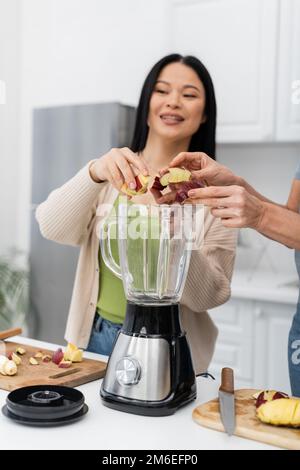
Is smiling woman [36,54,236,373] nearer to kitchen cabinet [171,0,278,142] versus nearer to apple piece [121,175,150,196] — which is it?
apple piece [121,175,150,196]

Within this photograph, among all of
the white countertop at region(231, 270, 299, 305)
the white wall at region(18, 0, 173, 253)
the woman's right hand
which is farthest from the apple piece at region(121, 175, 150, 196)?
the white wall at region(18, 0, 173, 253)

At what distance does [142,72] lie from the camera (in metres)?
3.40

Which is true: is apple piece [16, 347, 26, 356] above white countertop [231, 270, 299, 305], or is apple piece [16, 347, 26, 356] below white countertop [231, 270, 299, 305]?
above

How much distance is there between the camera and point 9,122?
12.0 ft

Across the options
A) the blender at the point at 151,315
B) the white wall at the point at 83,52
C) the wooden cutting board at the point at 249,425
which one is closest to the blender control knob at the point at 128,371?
the blender at the point at 151,315

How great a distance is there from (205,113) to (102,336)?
0.68 metres

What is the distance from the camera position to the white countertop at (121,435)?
0.86m

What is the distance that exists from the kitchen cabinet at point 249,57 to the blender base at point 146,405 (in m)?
1.94

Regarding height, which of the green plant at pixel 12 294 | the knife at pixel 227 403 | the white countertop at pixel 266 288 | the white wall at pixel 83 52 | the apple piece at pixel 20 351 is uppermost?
the white wall at pixel 83 52

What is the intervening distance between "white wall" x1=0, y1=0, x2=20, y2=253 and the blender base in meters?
2.78

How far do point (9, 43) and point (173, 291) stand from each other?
2968 mm

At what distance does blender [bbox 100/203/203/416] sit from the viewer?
980 mm

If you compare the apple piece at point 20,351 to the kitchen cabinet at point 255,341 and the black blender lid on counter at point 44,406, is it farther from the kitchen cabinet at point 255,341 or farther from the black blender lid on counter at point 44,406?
the kitchen cabinet at point 255,341
